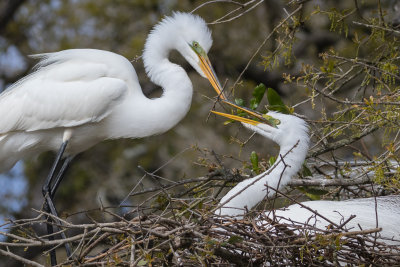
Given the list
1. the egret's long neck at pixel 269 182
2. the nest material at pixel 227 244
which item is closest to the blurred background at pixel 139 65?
the egret's long neck at pixel 269 182

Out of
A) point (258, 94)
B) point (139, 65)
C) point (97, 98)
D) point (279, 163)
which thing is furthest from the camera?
point (139, 65)

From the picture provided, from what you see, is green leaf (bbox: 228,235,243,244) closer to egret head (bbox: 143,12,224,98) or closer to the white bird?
the white bird

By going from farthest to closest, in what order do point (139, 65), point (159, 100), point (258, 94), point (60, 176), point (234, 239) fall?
1. point (139, 65)
2. point (60, 176)
3. point (159, 100)
4. point (258, 94)
5. point (234, 239)

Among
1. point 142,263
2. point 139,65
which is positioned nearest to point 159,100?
point 142,263

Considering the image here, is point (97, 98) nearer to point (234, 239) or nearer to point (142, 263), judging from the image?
point (142, 263)

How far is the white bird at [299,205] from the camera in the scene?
133 inches

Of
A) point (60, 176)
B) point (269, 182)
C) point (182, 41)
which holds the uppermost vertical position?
point (182, 41)

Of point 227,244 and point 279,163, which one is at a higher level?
point 279,163

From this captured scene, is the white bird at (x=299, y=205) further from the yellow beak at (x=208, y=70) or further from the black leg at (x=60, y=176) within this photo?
the black leg at (x=60, y=176)

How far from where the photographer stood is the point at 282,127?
11.8ft

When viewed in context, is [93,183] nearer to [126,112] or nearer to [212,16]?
[212,16]

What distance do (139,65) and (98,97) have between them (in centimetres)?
230

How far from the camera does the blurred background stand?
622 cm

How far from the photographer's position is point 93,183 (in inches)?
263
